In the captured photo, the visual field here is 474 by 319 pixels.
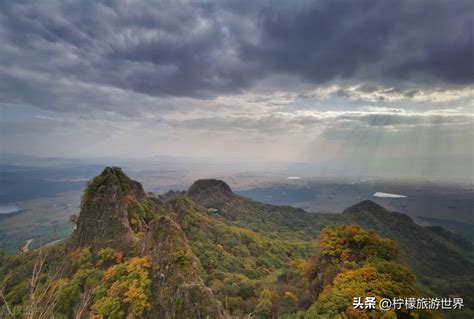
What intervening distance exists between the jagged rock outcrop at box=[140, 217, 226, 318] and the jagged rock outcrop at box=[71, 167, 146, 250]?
24.4 ft

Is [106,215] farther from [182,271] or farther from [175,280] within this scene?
[175,280]

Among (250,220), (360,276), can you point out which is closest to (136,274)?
(360,276)

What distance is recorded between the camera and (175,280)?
2433cm

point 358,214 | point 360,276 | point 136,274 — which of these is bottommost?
point 358,214

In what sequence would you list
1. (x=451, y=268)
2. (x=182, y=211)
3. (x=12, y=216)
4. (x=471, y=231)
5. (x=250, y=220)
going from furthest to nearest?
1. (x=12, y=216)
2. (x=471, y=231)
3. (x=250, y=220)
4. (x=451, y=268)
5. (x=182, y=211)

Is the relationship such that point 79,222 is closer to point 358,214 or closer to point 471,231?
point 358,214

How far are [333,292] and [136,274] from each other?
18.0 meters

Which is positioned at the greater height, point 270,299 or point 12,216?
point 270,299

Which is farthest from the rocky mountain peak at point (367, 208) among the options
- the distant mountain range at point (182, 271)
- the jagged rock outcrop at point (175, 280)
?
the jagged rock outcrop at point (175, 280)

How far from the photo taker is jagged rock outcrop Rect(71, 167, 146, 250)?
119 ft

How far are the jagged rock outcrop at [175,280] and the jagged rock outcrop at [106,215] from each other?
24.4 feet

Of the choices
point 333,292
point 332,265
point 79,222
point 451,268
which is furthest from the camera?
point 451,268

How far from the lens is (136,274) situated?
2606 centimetres

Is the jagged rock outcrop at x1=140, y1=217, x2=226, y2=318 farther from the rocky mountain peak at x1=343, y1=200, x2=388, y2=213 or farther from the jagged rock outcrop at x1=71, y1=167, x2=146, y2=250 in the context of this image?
the rocky mountain peak at x1=343, y1=200, x2=388, y2=213
